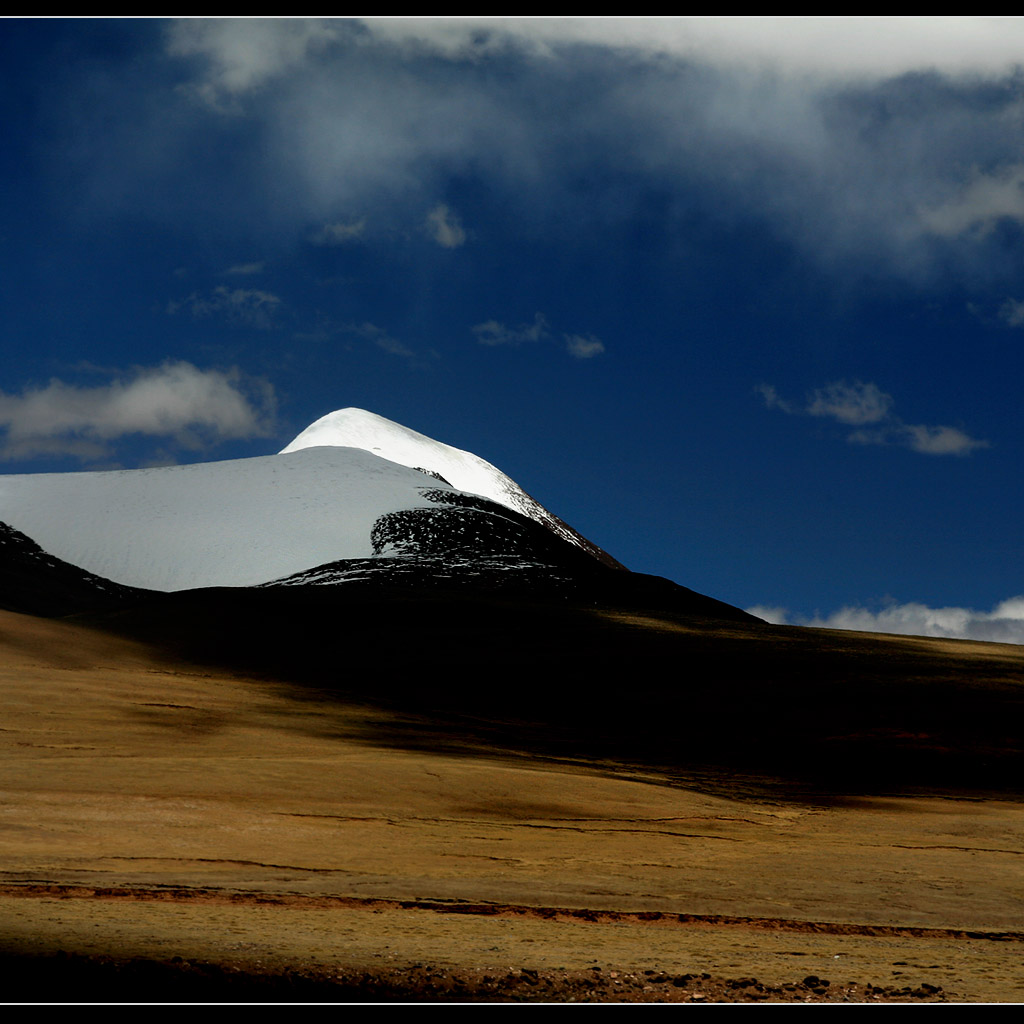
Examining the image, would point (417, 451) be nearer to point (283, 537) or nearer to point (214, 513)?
point (214, 513)

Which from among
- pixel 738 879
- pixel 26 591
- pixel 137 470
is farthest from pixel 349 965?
pixel 137 470

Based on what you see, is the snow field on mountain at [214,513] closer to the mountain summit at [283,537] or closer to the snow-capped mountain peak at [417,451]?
the mountain summit at [283,537]

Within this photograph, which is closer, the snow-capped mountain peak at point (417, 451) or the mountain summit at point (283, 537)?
the mountain summit at point (283, 537)

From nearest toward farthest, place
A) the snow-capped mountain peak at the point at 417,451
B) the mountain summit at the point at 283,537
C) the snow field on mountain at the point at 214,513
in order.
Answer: the mountain summit at the point at 283,537, the snow field on mountain at the point at 214,513, the snow-capped mountain peak at the point at 417,451

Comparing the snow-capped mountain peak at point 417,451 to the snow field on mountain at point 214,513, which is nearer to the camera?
the snow field on mountain at point 214,513

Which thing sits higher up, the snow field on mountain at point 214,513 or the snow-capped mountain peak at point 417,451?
the snow-capped mountain peak at point 417,451

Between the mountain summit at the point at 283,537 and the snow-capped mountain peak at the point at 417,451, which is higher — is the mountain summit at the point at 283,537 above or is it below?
below

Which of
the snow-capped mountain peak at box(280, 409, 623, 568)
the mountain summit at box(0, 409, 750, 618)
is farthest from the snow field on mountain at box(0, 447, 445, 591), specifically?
the snow-capped mountain peak at box(280, 409, 623, 568)

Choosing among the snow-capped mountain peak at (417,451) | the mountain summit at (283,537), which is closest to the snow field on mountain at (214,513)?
the mountain summit at (283,537)

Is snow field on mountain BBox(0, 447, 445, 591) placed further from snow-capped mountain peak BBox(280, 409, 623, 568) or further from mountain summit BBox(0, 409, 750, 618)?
snow-capped mountain peak BBox(280, 409, 623, 568)

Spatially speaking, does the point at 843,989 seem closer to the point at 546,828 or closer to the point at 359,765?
the point at 546,828

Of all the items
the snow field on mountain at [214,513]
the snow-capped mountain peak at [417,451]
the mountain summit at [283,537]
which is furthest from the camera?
the snow-capped mountain peak at [417,451]

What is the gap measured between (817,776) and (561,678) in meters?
13.8

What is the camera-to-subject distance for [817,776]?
30703 millimetres
